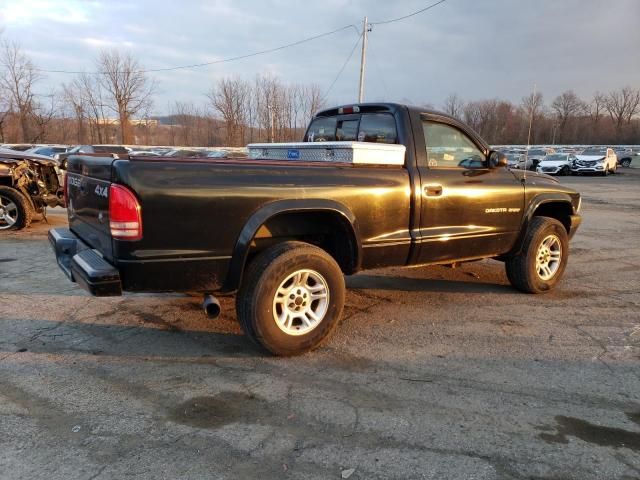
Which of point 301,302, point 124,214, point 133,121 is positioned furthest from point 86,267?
point 133,121

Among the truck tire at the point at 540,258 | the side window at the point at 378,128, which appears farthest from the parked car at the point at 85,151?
the truck tire at the point at 540,258

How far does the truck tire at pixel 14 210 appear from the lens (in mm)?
8758

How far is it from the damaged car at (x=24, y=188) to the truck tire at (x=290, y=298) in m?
7.09

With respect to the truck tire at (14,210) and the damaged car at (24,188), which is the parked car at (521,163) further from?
the truck tire at (14,210)

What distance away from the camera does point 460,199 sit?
4.66 metres

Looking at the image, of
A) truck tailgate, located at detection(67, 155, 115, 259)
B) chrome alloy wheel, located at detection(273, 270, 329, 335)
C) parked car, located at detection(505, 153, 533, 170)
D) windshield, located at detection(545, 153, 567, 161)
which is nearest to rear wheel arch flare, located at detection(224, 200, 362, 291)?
chrome alloy wheel, located at detection(273, 270, 329, 335)

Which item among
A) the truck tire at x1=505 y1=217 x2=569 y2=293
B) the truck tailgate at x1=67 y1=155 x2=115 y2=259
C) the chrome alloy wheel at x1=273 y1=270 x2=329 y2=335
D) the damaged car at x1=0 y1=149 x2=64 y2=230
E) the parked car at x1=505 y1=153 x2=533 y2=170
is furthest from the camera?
the damaged car at x1=0 y1=149 x2=64 y2=230

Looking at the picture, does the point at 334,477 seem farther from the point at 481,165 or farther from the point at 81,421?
the point at 481,165

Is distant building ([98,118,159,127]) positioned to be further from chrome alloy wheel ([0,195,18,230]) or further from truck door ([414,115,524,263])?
truck door ([414,115,524,263])

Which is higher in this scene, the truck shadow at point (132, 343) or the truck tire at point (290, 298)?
the truck tire at point (290, 298)

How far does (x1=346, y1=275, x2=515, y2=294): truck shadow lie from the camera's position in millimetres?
5758

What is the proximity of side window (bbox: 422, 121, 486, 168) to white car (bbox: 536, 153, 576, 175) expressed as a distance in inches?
1182

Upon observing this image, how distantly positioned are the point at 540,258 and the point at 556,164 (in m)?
30.1

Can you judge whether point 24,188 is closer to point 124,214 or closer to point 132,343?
point 132,343
